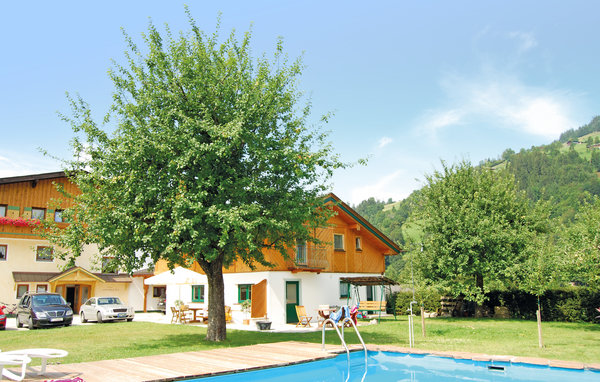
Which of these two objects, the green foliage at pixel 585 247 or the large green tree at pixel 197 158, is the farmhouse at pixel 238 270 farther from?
the green foliage at pixel 585 247

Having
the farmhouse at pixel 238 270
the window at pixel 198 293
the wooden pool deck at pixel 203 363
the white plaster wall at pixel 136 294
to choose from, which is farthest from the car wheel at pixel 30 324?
the white plaster wall at pixel 136 294

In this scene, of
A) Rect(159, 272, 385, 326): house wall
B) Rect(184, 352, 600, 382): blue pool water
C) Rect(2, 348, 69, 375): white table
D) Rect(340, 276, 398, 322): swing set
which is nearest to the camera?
Rect(2, 348, 69, 375): white table

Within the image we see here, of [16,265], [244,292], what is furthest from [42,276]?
[244,292]

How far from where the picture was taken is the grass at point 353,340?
13.2 meters

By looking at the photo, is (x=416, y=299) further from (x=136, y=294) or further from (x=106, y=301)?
(x=136, y=294)

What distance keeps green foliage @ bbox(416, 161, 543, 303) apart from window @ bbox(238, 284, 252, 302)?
9988mm

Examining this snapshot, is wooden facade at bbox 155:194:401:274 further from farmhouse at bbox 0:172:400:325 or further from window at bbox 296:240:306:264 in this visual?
window at bbox 296:240:306:264

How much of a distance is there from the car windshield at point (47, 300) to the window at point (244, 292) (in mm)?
9412

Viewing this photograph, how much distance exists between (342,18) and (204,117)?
5.94 meters

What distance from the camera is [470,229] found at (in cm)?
2470

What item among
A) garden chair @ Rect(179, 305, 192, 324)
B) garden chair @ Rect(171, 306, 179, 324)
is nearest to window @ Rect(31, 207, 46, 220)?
garden chair @ Rect(171, 306, 179, 324)

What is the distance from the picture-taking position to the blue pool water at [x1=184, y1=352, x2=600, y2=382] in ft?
32.4

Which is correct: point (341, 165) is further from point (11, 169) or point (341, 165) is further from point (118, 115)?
point (11, 169)

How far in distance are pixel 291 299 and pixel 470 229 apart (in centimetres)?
1054
